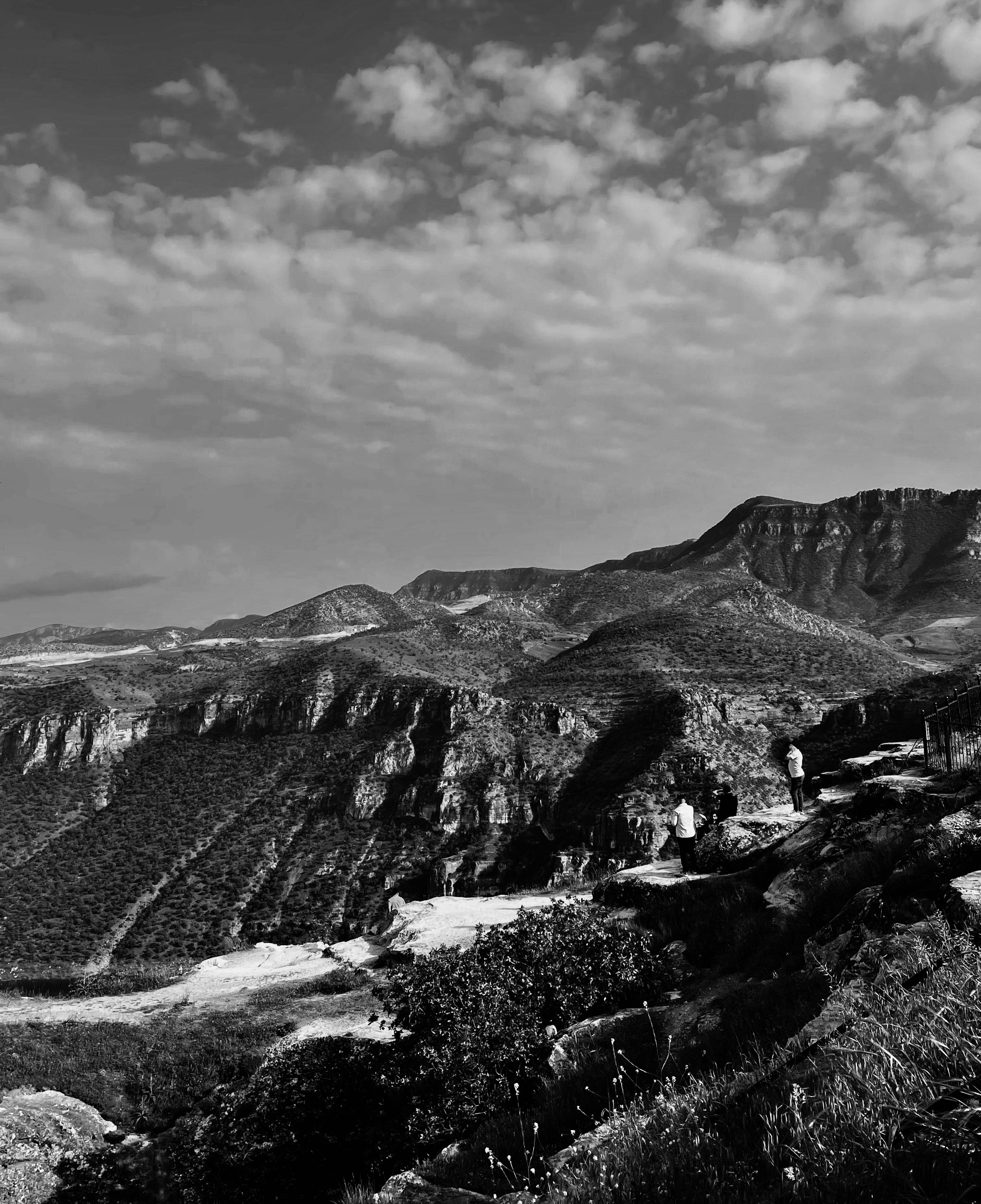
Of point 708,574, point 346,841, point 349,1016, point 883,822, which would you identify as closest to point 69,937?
point 346,841

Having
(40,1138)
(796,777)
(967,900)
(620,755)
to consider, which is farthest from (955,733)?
(620,755)

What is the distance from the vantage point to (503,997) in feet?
29.6

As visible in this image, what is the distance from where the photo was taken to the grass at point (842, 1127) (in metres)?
2.71

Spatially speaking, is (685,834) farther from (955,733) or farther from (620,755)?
(620,755)

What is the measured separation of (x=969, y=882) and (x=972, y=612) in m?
199

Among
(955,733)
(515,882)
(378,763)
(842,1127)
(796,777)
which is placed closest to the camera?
(842,1127)

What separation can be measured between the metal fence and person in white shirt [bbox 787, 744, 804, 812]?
3142 mm

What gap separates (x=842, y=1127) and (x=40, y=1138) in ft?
42.0

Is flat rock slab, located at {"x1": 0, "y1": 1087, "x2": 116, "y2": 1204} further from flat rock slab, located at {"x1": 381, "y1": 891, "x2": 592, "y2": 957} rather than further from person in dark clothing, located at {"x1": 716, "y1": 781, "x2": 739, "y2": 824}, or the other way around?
person in dark clothing, located at {"x1": 716, "y1": 781, "x2": 739, "y2": 824}

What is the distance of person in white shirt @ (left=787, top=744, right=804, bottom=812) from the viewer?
20.4 m

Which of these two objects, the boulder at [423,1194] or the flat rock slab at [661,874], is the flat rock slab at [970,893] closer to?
the boulder at [423,1194]

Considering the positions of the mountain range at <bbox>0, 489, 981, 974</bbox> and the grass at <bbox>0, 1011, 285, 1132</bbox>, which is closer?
the grass at <bbox>0, 1011, 285, 1132</bbox>

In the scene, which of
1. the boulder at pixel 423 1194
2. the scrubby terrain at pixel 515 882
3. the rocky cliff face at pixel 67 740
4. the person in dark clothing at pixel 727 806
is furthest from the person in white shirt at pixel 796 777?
the rocky cliff face at pixel 67 740

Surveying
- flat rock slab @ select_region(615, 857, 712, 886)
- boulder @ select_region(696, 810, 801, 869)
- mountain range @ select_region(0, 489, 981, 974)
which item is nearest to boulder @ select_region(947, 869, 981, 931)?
flat rock slab @ select_region(615, 857, 712, 886)
